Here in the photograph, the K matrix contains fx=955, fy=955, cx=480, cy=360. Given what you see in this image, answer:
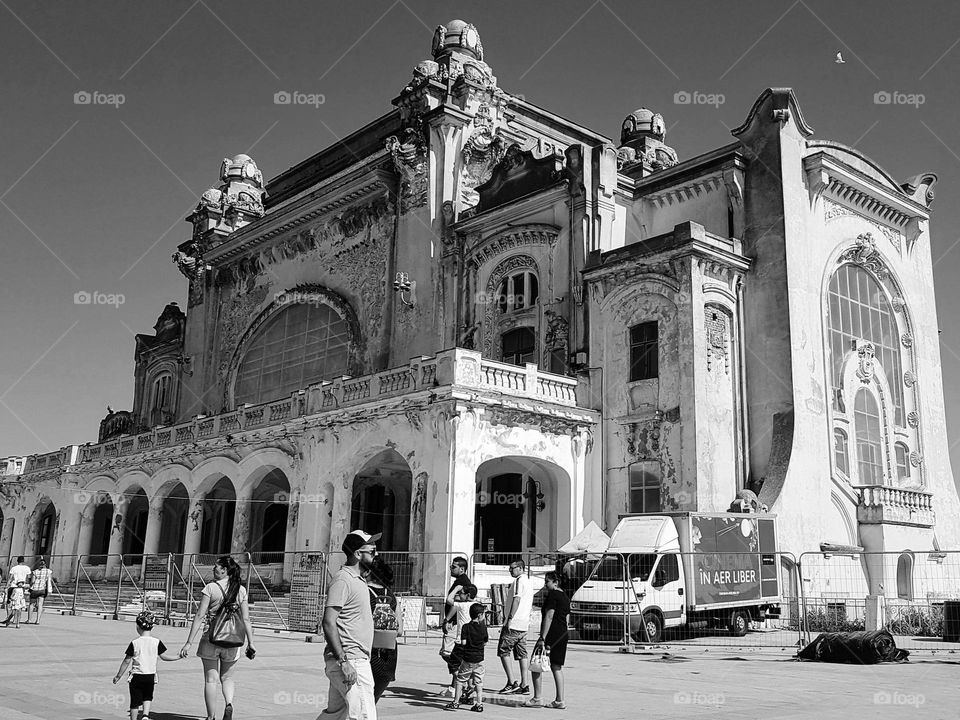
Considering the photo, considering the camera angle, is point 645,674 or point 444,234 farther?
point 444,234

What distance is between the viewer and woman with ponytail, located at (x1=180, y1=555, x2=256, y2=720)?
9.22 meters

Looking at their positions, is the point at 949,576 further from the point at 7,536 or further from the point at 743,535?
the point at 7,536

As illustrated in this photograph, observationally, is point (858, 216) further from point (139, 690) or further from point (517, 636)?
point (139, 690)

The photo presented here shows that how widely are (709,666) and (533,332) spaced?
53.6 ft

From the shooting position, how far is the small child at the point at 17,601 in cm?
2208

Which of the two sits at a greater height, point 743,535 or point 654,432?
point 654,432

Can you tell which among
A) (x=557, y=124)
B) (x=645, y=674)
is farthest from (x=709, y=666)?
(x=557, y=124)

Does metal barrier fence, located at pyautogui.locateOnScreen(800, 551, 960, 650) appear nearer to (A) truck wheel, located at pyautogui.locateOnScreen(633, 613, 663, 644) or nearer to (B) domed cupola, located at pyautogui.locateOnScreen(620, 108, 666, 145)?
(A) truck wheel, located at pyautogui.locateOnScreen(633, 613, 663, 644)

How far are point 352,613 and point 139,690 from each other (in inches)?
120

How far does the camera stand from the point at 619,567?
2019cm

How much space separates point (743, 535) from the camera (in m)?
22.8

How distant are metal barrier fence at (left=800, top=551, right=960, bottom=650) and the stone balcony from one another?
1143mm
